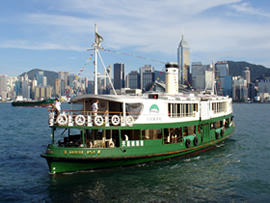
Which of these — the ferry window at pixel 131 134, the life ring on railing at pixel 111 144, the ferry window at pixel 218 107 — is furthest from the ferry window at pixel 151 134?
the ferry window at pixel 218 107

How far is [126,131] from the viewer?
17328 mm

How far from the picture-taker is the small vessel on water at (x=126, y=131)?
604 inches

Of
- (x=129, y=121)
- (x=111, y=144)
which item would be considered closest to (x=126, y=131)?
(x=129, y=121)

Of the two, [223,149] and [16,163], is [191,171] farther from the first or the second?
[16,163]

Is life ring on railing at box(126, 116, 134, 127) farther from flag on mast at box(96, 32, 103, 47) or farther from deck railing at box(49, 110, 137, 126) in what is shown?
flag on mast at box(96, 32, 103, 47)

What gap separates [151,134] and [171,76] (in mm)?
9004

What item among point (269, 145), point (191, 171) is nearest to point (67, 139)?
point (191, 171)

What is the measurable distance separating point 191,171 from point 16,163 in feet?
39.7

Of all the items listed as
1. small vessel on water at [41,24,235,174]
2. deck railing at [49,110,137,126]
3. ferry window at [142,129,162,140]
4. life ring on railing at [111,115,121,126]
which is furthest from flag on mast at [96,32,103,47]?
ferry window at [142,129,162,140]

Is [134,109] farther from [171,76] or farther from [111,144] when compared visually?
[171,76]

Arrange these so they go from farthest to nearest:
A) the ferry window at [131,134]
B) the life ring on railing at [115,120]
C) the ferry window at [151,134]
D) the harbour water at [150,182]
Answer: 1. the ferry window at [151,134]
2. the ferry window at [131,134]
3. the life ring on railing at [115,120]
4. the harbour water at [150,182]

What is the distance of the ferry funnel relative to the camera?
986 inches

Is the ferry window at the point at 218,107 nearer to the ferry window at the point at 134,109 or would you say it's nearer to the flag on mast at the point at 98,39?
the ferry window at the point at 134,109

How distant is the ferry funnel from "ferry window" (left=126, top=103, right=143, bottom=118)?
8.26 metres
